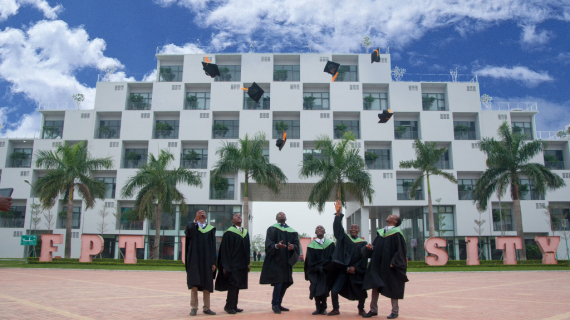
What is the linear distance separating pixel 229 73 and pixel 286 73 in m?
6.09

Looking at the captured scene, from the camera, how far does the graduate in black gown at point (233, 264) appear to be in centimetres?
835

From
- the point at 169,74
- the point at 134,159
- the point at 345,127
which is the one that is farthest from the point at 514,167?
the point at 134,159

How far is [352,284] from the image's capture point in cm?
853

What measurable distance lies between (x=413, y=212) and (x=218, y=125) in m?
22.2

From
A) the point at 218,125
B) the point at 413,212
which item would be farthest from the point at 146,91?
the point at 413,212

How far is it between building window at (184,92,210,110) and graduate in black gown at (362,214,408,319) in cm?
4095

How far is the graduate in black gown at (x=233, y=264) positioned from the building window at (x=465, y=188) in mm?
40115

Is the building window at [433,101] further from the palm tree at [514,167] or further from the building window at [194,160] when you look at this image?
the building window at [194,160]

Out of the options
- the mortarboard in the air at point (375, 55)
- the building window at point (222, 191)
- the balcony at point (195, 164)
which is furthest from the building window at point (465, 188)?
the balcony at point (195, 164)

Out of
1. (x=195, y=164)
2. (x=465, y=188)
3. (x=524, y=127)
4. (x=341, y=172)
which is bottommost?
(x=341, y=172)

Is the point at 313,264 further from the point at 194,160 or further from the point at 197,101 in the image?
the point at 197,101

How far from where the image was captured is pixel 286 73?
47969 millimetres

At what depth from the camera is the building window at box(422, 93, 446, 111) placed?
47.4 metres

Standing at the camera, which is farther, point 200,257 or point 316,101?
point 316,101
